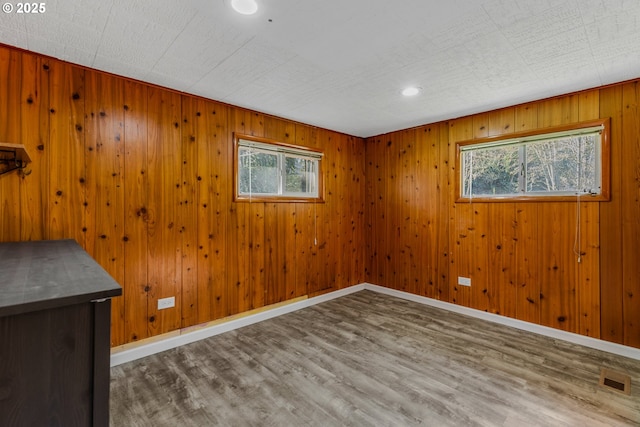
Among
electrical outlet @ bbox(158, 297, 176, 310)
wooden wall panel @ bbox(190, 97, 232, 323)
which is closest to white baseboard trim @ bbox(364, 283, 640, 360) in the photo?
wooden wall panel @ bbox(190, 97, 232, 323)

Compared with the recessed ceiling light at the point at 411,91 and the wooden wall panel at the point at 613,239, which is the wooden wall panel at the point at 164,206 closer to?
the recessed ceiling light at the point at 411,91

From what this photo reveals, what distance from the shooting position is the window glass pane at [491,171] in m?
3.25

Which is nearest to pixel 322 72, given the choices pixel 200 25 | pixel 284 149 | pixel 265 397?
pixel 200 25

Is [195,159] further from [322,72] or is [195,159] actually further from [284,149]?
[322,72]

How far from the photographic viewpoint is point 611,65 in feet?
7.42

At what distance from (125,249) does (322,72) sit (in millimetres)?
2224

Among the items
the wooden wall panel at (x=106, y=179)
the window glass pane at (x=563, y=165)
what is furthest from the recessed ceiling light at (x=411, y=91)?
the wooden wall panel at (x=106, y=179)

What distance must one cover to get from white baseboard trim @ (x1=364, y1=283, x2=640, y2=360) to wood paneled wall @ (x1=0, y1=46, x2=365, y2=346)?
5.34 feet

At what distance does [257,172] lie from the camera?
135 inches

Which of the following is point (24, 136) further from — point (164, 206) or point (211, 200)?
point (211, 200)

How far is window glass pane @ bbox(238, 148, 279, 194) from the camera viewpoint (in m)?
3.30

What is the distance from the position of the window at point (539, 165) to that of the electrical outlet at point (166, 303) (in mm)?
3377

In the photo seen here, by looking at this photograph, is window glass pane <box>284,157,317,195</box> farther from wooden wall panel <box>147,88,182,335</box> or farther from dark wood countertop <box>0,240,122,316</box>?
dark wood countertop <box>0,240,122,316</box>

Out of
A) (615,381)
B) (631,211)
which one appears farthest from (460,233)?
(615,381)
